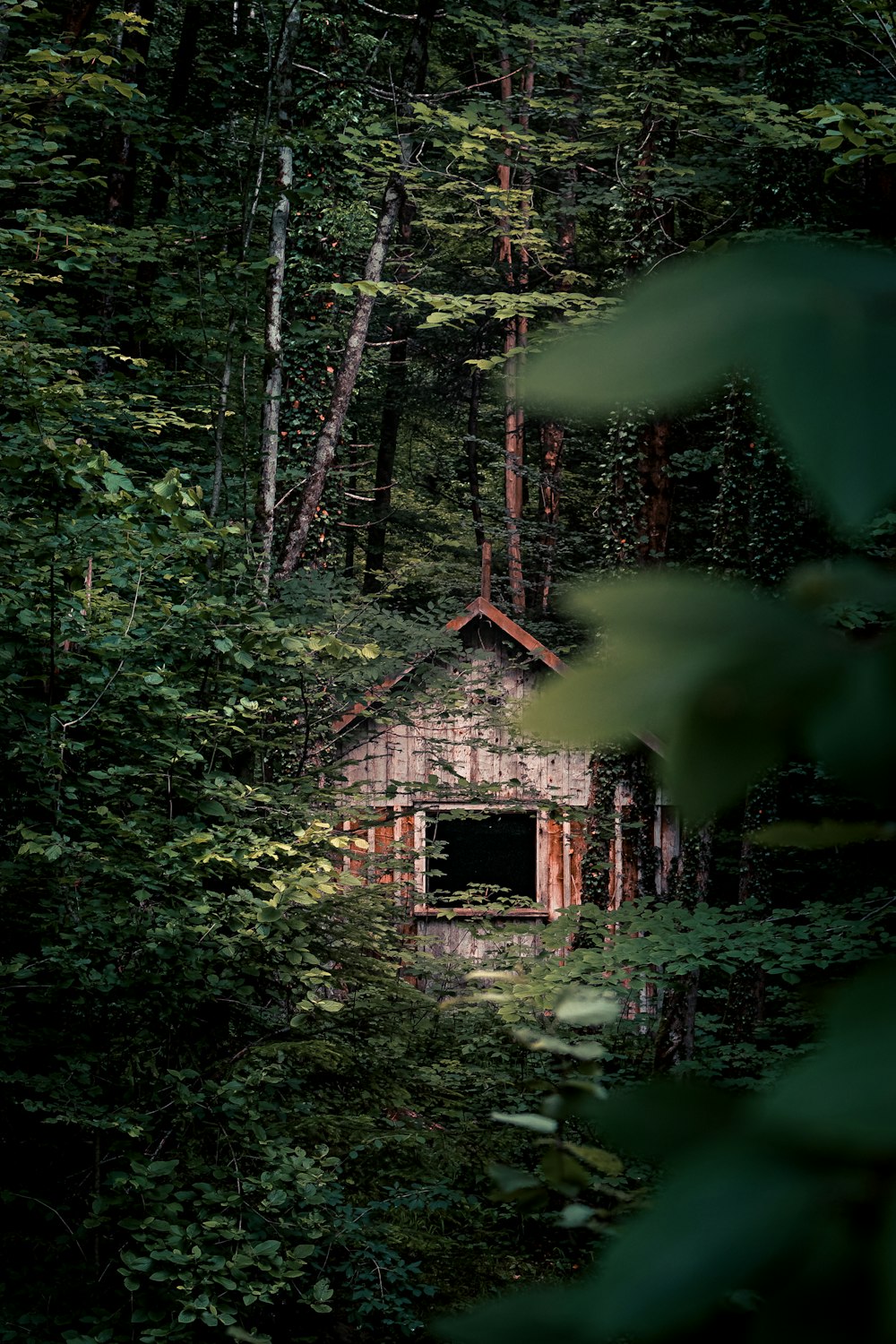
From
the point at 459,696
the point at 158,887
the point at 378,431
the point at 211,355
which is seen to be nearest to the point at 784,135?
the point at 211,355

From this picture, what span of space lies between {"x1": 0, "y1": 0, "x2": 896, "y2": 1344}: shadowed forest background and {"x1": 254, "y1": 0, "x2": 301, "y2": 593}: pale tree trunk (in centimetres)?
3

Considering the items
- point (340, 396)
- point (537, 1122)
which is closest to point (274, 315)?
point (340, 396)

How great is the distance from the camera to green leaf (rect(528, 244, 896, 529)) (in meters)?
0.36

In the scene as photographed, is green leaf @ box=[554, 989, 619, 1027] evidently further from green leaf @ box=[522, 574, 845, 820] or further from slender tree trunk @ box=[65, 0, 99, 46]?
slender tree trunk @ box=[65, 0, 99, 46]

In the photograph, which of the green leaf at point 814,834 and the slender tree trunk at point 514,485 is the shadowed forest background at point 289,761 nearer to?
the green leaf at point 814,834

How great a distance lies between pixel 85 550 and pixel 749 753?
467 centimetres

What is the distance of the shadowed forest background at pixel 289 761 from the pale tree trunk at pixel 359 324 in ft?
0.15

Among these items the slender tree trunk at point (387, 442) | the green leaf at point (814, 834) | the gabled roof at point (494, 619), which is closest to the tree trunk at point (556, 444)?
the slender tree trunk at point (387, 442)

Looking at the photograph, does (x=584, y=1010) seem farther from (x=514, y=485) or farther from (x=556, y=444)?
(x=556, y=444)

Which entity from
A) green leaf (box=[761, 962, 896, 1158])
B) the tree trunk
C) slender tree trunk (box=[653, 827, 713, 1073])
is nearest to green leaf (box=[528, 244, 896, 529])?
green leaf (box=[761, 962, 896, 1158])

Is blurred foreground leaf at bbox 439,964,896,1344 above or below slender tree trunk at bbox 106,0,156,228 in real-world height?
below

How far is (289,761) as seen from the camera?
7.36 m

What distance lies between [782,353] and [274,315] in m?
7.62

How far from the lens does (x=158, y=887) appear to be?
15.0ft
